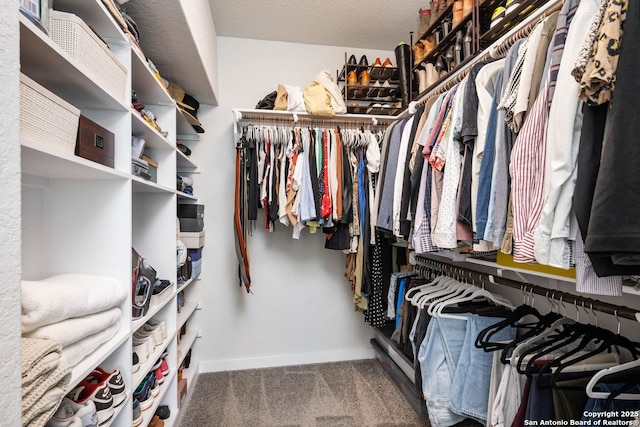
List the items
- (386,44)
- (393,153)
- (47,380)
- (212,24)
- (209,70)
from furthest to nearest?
(386,44) → (212,24) → (209,70) → (393,153) → (47,380)

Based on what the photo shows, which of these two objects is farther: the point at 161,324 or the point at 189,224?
the point at 189,224

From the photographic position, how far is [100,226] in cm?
101

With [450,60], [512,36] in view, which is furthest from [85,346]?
[450,60]

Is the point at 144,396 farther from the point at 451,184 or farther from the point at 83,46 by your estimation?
the point at 451,184

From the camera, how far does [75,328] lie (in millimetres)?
777

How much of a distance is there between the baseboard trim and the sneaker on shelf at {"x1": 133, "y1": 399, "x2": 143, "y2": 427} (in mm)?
1054

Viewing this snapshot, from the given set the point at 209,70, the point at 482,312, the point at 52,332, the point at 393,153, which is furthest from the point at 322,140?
the point at 52,332

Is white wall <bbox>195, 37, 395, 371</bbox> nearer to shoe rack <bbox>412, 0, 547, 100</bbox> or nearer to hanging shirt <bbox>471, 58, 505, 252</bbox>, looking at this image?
shoe rack <bbox>412, 0, 547, 100</bbox>

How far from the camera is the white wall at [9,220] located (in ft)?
1.40

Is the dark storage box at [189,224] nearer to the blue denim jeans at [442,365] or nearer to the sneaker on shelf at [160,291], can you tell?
the sneaker on shelf at [160,291]

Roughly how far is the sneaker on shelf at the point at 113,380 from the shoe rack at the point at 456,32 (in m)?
1.90

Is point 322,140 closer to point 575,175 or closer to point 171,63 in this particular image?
→ point 171,63

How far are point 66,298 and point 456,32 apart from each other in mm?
1985

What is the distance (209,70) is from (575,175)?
6.24 feet
